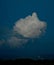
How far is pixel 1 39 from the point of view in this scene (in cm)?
239

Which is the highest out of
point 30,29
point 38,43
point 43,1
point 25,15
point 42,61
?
point 43,1

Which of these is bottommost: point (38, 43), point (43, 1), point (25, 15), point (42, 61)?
point (42, 61)

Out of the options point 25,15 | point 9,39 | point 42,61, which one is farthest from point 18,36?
point 42,61

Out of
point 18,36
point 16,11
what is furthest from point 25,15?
point 18,36

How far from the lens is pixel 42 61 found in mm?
2311

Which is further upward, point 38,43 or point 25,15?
point 25,15

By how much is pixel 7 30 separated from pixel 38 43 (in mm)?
409

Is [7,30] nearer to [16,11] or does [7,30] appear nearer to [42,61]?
[16,11]

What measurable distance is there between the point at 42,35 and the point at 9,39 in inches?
15.9

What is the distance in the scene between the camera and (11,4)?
2398 mm

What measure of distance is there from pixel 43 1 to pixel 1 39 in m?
0.69

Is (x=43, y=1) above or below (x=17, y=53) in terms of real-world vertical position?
above

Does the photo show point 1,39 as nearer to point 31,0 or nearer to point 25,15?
point 25,15

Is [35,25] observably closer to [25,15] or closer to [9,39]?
[25,15]
